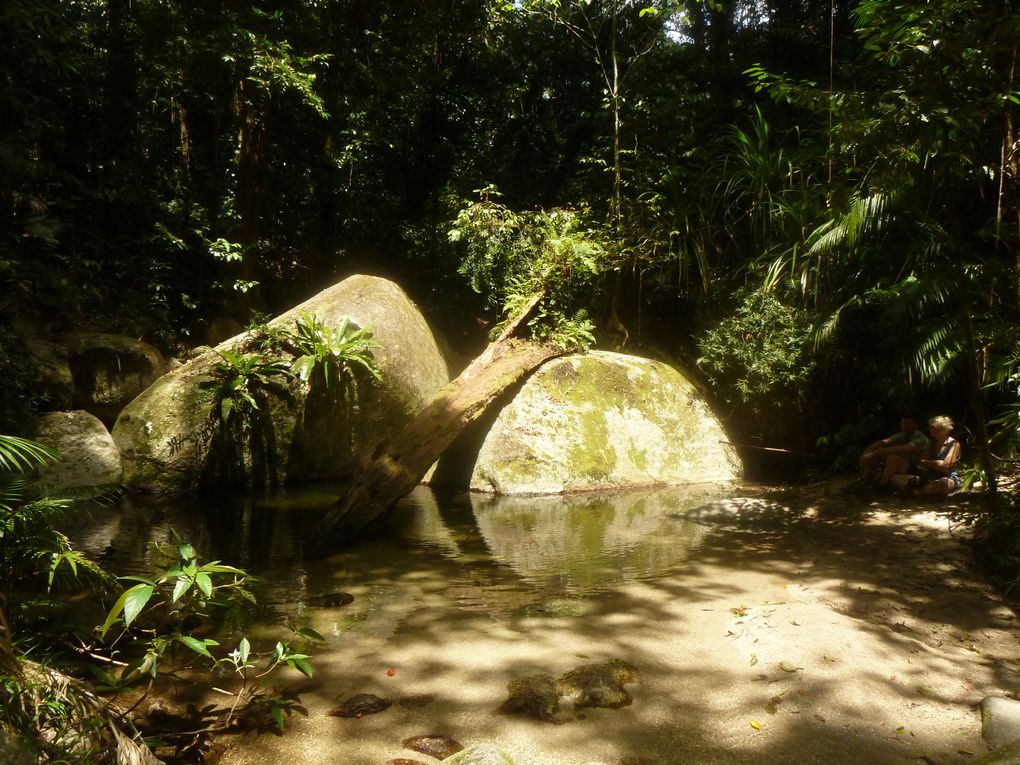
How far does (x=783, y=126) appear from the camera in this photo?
11.2m

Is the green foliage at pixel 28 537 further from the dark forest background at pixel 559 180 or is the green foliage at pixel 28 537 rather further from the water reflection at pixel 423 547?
the dark forest background at pixel 559 180

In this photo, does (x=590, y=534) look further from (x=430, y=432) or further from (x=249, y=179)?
(x=249, y=179)

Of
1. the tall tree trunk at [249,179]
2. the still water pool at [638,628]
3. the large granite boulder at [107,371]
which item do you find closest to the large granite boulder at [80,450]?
the still water pool at [638,628]

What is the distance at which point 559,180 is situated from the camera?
13.5 metres

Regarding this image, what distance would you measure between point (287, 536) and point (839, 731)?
467cm

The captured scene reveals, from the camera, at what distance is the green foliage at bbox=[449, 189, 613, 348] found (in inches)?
390

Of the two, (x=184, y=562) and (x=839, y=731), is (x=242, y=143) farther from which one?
(x=839, y=731)

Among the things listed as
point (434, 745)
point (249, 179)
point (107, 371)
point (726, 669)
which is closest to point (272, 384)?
point (107, 371)

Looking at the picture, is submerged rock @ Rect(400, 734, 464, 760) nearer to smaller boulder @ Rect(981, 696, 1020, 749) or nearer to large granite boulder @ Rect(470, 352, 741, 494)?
smaller boulder @ Rect(981, 696, 1020, 749)

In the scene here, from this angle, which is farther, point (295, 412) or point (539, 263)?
point (539, 263)

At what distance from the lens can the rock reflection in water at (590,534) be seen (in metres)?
4.80

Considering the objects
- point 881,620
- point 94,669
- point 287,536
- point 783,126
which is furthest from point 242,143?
point 881,620

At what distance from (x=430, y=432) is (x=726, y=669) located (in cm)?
439

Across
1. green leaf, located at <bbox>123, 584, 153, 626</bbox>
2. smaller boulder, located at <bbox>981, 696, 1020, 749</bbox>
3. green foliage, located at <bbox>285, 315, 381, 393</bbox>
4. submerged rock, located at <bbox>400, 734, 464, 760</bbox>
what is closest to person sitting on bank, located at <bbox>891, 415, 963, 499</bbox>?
smaller boulder, located at <bbox>981, 696, 1020, 749</bbox>
